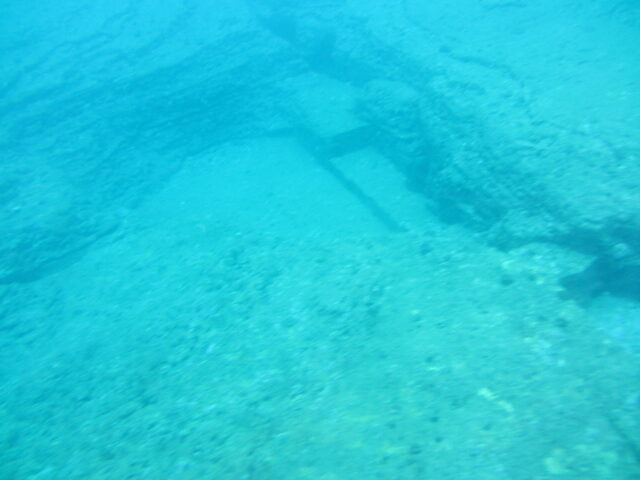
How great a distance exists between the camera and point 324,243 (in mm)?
4273

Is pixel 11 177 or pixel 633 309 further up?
pixel 11 177

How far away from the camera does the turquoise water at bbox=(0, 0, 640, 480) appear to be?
234cm

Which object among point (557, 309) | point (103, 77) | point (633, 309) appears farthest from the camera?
point (103, 77)

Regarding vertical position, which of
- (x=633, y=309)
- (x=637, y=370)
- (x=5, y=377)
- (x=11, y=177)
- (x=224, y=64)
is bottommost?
(x=5, y=377)

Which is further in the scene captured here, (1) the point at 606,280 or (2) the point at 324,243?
(2) the point at 324,243

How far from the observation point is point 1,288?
16.8 feet

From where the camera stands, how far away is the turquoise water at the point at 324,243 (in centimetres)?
234

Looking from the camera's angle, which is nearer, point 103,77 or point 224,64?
point 103,77

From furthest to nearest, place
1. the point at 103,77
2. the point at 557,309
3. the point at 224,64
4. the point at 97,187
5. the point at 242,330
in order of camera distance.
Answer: the point at 224,64, the point at 103,77, the point at 97,187, the point at 242,330, the point at 557,309

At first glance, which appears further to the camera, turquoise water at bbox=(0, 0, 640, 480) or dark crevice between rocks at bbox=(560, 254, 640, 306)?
dark crevice between rocks at bbox=(560, 254, 640, 306)

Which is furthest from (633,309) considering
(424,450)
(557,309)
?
(424,450)

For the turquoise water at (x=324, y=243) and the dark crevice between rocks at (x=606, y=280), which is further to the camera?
the dark crevice between rocks at (x=606, y=280)

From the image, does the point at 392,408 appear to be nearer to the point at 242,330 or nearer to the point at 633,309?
the point at 242,330

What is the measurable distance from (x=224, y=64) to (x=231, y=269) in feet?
17.5
